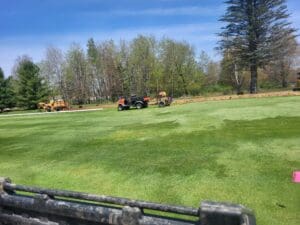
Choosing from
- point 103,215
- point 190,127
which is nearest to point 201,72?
point 190,127

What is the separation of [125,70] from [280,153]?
132ft

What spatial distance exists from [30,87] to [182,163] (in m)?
43.6

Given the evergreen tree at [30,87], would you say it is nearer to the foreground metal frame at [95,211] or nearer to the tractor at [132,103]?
the tractor at [132,103]

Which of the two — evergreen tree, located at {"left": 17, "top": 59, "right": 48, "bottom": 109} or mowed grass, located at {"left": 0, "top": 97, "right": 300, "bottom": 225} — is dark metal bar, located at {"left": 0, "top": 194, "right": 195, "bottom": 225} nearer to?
mowed grass, located at {"left": 0, "top": 97, "right": 300, "bottom": 225}

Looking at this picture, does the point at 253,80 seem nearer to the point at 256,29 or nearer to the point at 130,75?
the point at 256,29

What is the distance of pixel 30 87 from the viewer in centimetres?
4569

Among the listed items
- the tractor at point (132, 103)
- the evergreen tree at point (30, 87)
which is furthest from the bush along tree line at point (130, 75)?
the tractor at point (132, 103)

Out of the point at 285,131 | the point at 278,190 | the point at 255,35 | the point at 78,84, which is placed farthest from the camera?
the point at 78,84

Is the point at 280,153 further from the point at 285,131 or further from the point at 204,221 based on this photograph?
the point at 204,221

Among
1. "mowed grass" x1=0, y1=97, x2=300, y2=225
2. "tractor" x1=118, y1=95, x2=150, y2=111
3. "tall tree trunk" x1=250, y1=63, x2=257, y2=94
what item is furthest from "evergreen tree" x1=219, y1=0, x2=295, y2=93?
"mowed grass" x1=0, y1=97, x2=300, y2=225

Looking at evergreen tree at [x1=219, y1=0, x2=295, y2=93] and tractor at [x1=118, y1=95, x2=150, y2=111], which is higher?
evergreen tree at [x1=219, y1=0, x2=295, y2=93]

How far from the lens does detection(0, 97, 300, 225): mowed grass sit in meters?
4.64

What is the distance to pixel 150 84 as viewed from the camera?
44312mm

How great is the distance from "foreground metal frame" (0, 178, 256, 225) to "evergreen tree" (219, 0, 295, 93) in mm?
31369
